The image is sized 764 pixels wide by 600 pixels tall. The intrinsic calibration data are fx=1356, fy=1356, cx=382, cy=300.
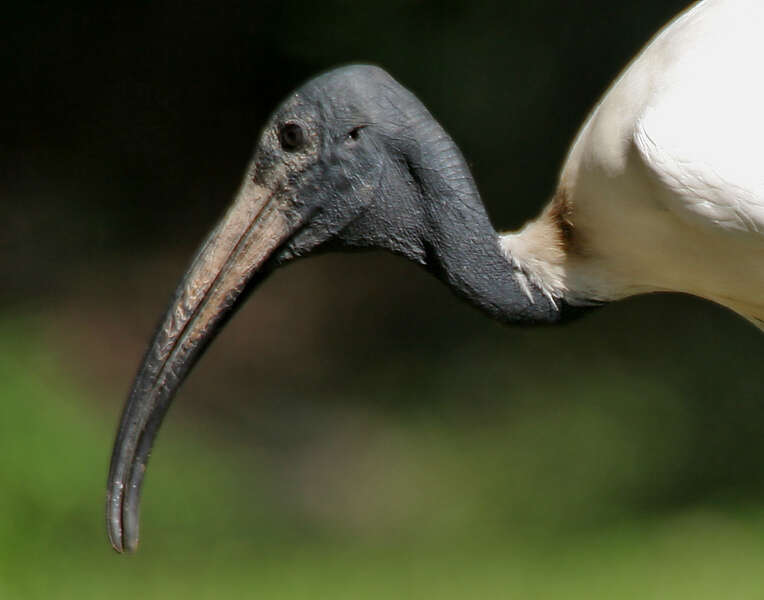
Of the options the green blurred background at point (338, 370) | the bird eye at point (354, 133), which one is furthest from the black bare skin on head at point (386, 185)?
the green blurred background at point (338, 370)

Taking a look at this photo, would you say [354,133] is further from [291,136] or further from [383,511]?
[383,511]

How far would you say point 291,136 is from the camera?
235 cm

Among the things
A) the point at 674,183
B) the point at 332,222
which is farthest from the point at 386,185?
the point at 674,183

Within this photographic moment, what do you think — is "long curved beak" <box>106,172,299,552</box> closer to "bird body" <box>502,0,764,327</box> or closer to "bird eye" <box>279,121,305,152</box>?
"bird eye" <box>279,121,305,152</box>

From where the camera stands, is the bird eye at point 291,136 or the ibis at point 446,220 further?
the bird eye at point 291,136

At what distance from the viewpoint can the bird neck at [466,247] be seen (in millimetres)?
2385

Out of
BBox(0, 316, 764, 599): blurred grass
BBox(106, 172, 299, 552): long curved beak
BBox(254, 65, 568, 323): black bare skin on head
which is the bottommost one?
BBox(0, 316, 764, 599): blurred grass

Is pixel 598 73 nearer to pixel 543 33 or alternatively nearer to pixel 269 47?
pixel 543 33

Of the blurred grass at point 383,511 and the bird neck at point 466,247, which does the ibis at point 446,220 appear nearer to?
the bird neck at point 466,247

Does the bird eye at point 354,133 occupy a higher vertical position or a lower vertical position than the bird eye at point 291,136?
higher

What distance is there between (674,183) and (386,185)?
0.57 meters

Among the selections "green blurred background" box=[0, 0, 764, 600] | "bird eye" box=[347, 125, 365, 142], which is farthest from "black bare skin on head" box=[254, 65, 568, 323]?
"green blurred background" box=[0, 0, 764, 600]

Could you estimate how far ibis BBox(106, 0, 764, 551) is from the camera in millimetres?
2170

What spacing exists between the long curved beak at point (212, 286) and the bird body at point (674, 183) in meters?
0.44
